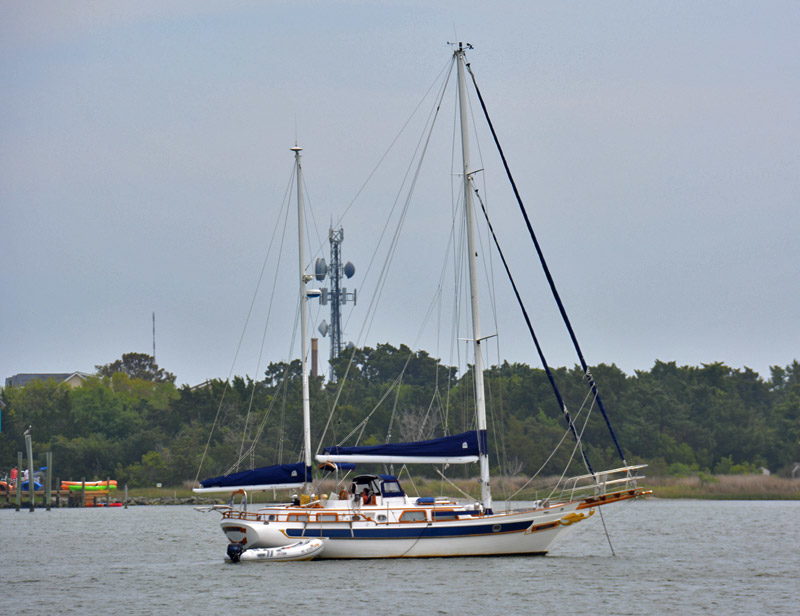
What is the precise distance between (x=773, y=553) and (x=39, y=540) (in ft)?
135

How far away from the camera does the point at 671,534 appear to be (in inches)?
3108

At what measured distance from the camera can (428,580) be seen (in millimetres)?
52562

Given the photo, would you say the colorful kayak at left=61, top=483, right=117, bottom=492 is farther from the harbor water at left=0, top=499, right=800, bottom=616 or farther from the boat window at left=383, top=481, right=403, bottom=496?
the boat window at left=383, top=481, right=403, bottom=496

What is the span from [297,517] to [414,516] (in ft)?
15.6

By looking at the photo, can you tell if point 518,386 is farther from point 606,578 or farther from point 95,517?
point 606,578

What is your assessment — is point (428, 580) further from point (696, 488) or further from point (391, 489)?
point (696, 488)

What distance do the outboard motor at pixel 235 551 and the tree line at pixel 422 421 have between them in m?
59.7

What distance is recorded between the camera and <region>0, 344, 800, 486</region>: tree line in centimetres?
13275

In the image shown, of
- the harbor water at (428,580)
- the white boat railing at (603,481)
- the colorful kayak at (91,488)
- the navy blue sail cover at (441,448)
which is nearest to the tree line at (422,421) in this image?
the colorful kayak at (91,488)

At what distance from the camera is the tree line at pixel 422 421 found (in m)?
133

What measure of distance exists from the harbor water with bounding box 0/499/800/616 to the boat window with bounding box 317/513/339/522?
1.91 metres

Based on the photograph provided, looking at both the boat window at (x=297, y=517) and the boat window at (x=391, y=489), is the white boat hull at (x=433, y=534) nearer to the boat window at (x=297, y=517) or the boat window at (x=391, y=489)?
the boat window at (x=297, y=517)

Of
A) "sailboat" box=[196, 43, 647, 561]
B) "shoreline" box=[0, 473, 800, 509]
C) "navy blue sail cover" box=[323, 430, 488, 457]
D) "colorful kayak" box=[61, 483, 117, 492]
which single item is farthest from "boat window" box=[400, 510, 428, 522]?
"colorful kayak" box=[61, 483, 117, 492]

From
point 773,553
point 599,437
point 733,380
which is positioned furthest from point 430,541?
point 733,380
